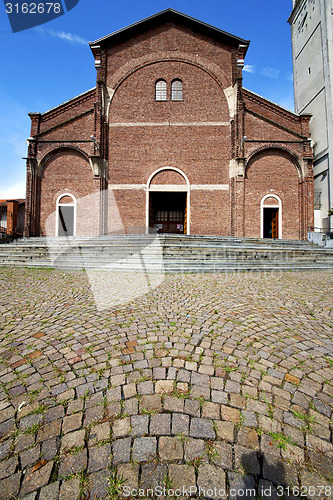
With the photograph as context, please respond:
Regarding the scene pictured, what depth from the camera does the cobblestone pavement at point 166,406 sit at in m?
1.35

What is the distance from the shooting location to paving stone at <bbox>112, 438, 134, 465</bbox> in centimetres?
143

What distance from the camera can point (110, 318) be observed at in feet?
12.3

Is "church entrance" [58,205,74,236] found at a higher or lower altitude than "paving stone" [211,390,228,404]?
higher

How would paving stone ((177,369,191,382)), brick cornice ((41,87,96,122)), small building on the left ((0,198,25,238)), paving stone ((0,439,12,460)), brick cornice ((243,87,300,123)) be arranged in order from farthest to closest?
small building on the left ((0,198,25,238))
brick cornice ((41,87,96,122))
brick cornice ((243,87,300,123))
paving stone ((177,369,191,382))
paving stone ((0,439,12,460))

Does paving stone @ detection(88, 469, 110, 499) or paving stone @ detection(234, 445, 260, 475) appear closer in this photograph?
paving stone @ detection(88, 469, 110, 499)

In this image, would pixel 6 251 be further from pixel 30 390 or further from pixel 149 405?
pixel 149 405

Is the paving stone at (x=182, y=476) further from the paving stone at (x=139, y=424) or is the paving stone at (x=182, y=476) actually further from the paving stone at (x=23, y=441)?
the paving stone at (x=23, y=441)

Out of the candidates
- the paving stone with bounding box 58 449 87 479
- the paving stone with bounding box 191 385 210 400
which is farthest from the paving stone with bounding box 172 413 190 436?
the paving stone with bounding box 58 449 87 479

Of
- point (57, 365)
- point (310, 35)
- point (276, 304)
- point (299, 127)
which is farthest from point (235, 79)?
point (57, 365)

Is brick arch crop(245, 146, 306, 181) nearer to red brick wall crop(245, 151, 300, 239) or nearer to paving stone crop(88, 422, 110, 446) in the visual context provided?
red brick wall crop(245, 151, 300, 239)

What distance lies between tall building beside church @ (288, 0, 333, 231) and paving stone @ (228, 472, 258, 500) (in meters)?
21.3

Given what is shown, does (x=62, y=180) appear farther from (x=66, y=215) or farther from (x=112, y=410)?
(x=112, y=410)

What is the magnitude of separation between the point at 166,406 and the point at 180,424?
0.19 meters

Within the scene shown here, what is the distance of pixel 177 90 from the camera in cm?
1753
